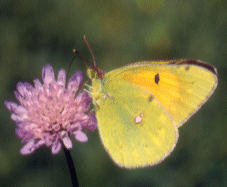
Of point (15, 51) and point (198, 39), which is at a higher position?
point (15, 51)

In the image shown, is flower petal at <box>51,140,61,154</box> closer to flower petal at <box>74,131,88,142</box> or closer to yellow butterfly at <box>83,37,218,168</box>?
flower petal at <box>74,131,88,142</box>

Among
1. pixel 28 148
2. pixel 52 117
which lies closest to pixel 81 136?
pixel 52 117

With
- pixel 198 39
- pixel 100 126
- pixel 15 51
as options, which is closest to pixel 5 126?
pixel 15 51

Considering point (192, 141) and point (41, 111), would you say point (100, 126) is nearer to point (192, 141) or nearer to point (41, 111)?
point (41, 111)

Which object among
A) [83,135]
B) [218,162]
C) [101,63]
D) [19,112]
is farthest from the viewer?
[101,63]

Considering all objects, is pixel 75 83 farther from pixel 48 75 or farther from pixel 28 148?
pixel 28 148

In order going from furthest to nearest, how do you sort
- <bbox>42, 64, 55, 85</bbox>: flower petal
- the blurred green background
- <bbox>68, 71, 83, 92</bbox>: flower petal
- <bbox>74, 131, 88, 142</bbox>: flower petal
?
the blurred green background → <bbox>42, 64, 55, 85</bbox>: flower petal → <bbox>68, 71, 83, 92</bbox>: flower petal → <bbox>74, 131, 88, 142</bbox>: flower petal

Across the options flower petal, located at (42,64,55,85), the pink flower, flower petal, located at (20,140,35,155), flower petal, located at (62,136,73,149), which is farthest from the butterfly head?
flower petal, located at (20,140,35,155)
